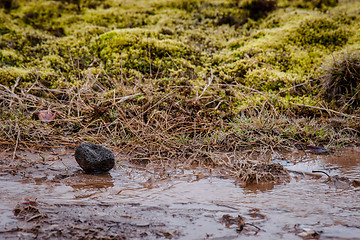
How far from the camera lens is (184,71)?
4535 mm

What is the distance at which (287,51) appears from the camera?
16.4ft

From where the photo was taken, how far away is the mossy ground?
10.9 ft

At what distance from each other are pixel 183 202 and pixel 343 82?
3.38m

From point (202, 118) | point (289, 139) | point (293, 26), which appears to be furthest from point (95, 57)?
point (293, 26)

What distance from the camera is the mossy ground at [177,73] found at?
3.33 meters

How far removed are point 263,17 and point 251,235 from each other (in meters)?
5.70

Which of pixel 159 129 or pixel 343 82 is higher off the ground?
pixel 343 82

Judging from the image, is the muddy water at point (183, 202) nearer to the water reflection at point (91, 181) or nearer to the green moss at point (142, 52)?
the water reflection at point (91, 181)

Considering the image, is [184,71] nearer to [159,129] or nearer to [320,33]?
[159,129]

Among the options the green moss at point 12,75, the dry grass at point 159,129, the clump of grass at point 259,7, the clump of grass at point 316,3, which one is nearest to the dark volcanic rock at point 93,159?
the dry grass at point 159,129

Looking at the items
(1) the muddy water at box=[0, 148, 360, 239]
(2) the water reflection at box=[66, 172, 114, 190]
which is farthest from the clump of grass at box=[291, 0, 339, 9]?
(2) the water reflection at box=[66, 172, 114, 190]

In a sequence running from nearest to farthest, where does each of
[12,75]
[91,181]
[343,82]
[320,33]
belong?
[91,181]
[343,82]
[12,75]
[320,33]

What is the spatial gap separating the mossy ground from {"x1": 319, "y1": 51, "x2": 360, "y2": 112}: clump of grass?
62mm

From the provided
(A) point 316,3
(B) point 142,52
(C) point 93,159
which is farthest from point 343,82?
(C) point 93,159
